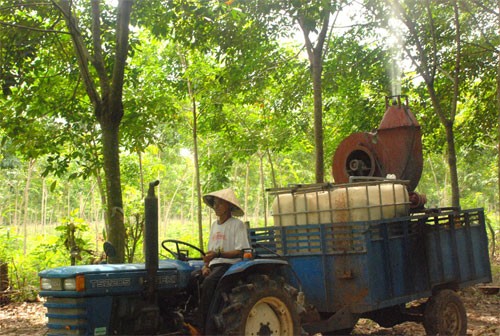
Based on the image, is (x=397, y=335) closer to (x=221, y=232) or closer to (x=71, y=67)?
(x=221, y=232)

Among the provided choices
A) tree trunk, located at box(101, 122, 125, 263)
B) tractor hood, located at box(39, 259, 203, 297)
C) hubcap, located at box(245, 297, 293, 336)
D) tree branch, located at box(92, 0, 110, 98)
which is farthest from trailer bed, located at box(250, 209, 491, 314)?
tree branch, located at box(92, 0, 110, 98)

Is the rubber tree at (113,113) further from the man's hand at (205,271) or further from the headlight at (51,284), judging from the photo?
the headlight at (51,284)

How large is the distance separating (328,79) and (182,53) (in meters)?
4.81

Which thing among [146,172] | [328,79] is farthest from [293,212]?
[146,172]

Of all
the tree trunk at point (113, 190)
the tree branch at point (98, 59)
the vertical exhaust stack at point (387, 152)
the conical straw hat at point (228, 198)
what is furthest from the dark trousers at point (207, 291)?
the tree branch at point (98, 59)

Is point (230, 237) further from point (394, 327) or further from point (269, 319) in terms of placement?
point (394, 327)

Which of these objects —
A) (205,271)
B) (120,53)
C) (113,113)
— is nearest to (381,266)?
(205,271)

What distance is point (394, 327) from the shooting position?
27.2ft

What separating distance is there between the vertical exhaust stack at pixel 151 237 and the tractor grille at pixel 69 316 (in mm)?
560

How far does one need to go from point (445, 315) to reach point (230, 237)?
9.56ft

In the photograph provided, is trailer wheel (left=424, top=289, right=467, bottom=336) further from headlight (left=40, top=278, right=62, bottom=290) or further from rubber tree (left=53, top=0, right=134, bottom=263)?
rubber tree (left=53, top=0, right=134, bottom=263)

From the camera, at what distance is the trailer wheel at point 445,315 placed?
268 inches

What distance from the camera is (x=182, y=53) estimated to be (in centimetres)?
1659

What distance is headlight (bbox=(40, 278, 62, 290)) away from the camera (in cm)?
489
